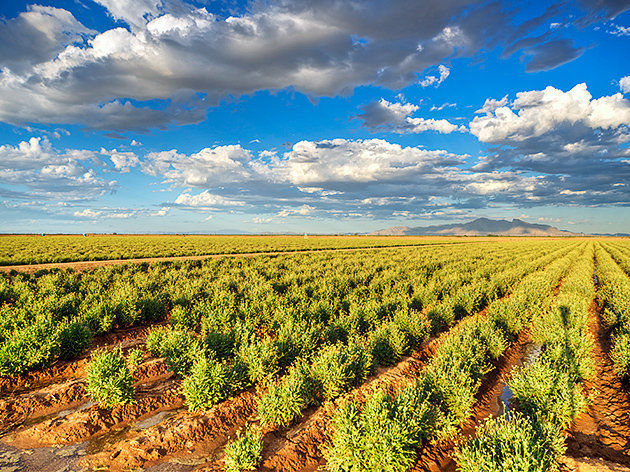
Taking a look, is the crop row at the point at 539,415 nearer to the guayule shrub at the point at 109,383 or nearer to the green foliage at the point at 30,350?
the guayule shrub at the point at 109,383

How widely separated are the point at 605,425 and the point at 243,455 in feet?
25.1

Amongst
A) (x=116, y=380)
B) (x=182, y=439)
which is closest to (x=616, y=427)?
(x=182, y=439)

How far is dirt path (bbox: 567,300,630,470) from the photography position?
583 centimetres

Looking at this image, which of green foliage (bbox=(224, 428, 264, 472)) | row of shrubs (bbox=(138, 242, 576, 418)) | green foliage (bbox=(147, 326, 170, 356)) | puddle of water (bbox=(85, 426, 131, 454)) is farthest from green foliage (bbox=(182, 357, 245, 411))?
green foliage (bbox=(147, 326, 170, 356))

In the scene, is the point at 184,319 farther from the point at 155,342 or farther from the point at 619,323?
the point at 619,323

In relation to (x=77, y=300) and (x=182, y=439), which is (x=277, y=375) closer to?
(x=182, y=439)

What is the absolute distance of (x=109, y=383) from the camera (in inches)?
266

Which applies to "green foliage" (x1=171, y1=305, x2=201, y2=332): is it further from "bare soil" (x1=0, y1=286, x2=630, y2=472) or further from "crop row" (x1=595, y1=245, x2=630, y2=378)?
"crop row" (x1=595, y1=245, x2=630, y2=378)

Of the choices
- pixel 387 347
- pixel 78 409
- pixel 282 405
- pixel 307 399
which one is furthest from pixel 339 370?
pixel 78 409

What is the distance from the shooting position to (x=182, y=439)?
231 inches

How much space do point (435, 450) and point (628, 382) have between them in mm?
6838

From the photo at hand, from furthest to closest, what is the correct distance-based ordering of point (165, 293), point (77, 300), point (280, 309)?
point (165, 293), point (77, 300), point (280, 309)

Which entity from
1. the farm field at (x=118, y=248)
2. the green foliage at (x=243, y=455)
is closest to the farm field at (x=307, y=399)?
the green foliage at (x=243, y=455)

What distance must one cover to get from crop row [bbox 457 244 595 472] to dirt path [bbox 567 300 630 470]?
10.8 inches
